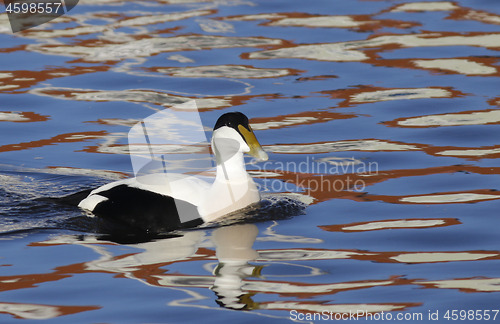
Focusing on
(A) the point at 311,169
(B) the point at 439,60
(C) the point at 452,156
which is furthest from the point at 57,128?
(B) the point at 439,60

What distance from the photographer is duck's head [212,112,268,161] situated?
17.1 feet

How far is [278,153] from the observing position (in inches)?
265

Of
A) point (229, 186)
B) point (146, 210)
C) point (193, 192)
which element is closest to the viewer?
point (146, 210)

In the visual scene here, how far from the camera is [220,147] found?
17.3 ft

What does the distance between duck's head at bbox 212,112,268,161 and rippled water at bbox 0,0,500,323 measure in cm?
45

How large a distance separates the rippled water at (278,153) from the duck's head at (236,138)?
0.45 meters

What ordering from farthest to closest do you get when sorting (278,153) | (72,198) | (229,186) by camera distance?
(278,153) < (72,198) < (229,186)

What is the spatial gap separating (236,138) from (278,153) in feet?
5.12

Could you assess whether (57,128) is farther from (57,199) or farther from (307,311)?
(307,311)

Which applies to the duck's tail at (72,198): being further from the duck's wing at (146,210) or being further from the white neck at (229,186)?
the white neck at (229,186)
